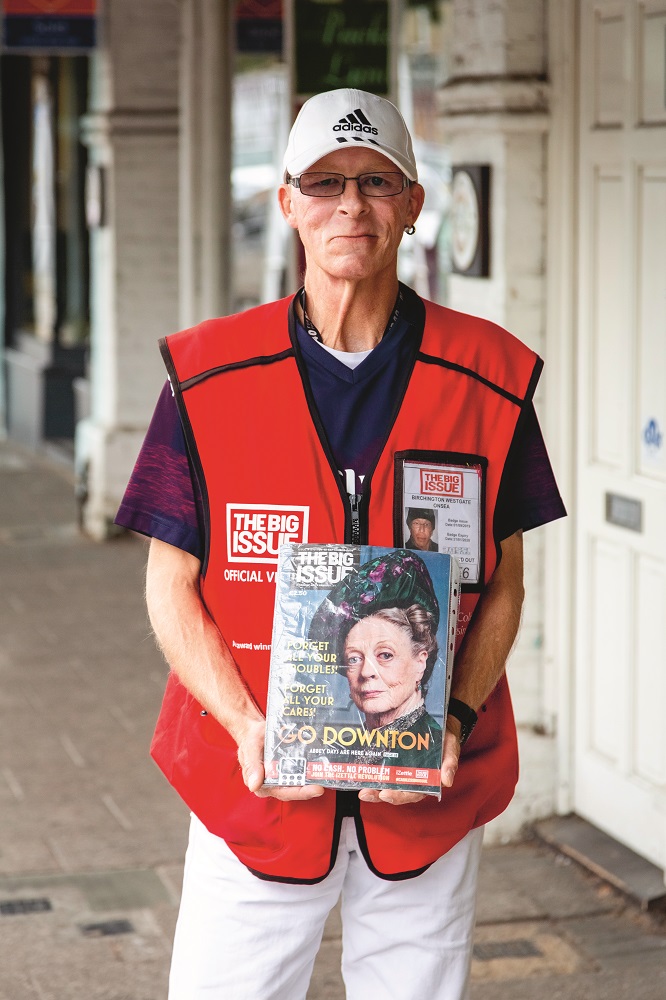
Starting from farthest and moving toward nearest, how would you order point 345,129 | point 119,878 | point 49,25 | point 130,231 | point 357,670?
point 130,231, point 49,25, point 119,878, point 345,129, point 357,670

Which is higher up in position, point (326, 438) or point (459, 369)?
point (459, 369)

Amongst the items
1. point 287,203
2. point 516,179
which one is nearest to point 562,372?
point 516,179

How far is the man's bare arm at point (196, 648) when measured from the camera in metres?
2.36

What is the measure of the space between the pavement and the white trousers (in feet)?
4.76

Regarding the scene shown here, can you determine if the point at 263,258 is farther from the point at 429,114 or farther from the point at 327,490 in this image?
the point at 327,490

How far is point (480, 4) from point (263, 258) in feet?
29.9

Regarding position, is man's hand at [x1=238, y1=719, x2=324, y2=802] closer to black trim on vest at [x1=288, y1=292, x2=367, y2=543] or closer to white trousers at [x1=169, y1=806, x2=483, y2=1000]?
white trousers at [x1=169, y1=806, x2=483, y2=1000]

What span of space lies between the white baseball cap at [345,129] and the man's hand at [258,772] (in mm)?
913

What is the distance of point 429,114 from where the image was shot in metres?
15.9

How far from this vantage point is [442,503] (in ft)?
7.90

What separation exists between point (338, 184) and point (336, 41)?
3893 millimetres

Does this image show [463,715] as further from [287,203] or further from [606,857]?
[606,857]

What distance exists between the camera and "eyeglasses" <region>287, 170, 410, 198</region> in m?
2.40

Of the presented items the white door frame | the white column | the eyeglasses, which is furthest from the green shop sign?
the eyeglasses
